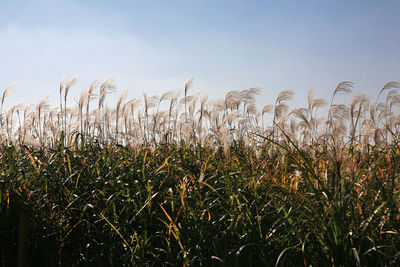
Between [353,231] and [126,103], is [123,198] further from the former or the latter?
[126,103]

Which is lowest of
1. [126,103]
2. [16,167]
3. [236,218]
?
[236,218]

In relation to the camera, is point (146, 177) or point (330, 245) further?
point (146, 177)

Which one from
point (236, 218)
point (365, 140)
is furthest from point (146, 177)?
point (365, 140)

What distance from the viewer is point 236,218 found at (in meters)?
2.73

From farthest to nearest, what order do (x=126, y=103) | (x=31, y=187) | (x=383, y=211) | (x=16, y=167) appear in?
(x=126, y=103) → (x=16, y=167) → (x=31, y=187) → (x=383, y=211)

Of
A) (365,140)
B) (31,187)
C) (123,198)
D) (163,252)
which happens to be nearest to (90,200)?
(123,198)

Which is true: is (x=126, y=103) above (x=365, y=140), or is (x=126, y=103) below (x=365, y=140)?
above

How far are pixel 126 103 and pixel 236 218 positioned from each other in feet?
11.9

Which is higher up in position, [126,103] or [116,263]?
[126,103]

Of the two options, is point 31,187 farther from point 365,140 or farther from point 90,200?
point 365,140

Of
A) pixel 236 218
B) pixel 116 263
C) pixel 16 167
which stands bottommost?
pixel 116 263

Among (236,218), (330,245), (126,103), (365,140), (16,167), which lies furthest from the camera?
(126,103)

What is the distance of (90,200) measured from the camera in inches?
131

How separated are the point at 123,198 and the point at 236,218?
1.16 metres
